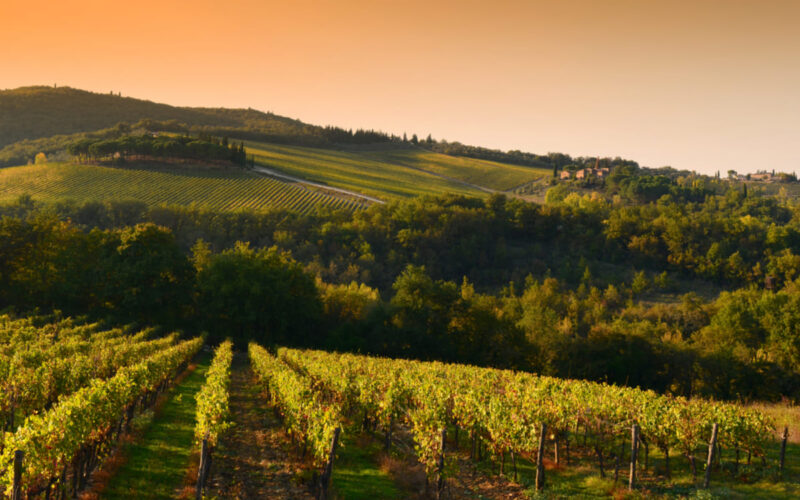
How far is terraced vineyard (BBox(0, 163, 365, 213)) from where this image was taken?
330ft

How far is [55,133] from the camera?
187125mm

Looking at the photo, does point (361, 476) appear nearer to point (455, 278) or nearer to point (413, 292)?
point (413, 292)

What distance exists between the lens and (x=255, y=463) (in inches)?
589

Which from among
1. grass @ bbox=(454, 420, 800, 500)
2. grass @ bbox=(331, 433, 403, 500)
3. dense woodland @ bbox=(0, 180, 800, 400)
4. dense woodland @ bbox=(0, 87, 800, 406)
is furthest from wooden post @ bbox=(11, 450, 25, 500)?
dense woodland @ bbox=(0, 87, 800, 406)

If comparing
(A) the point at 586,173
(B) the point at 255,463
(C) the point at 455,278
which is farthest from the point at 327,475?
(A) the point at 586,173

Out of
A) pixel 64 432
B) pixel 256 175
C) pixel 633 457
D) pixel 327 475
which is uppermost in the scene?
pixel 256 175

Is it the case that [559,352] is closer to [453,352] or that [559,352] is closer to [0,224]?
[453,352]

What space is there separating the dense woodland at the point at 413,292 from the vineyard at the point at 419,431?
2418 centimetres

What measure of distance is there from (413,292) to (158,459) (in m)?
36.6

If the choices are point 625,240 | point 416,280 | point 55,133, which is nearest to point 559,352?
point 416,280

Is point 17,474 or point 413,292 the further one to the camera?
point 413,292

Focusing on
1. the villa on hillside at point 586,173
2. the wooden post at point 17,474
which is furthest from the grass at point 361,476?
the villa on hillside at point 586,173

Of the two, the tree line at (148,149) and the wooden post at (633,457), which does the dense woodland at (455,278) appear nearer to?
the tree line at (148,149)

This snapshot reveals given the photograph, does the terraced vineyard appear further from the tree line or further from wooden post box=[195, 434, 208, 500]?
wooden post box=[195, 434, 208, 500]
